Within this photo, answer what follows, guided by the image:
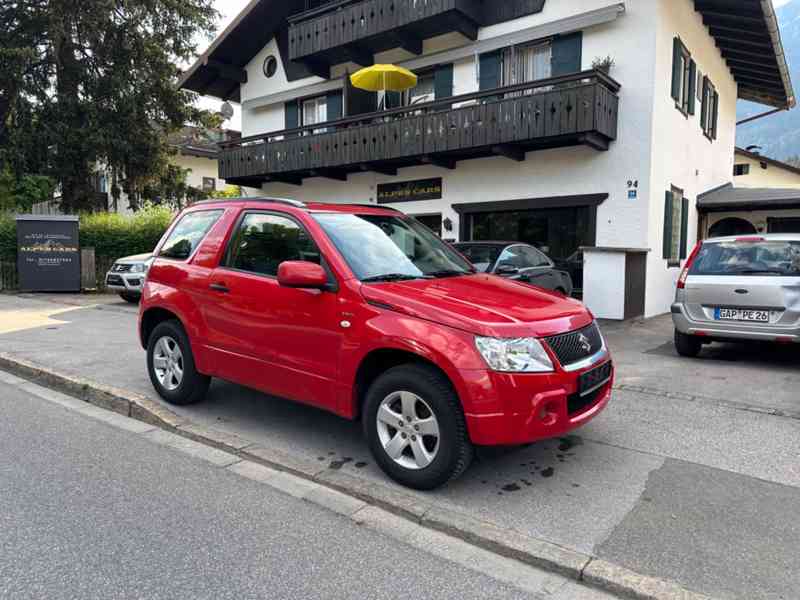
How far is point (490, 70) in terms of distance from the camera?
13578 millimetres

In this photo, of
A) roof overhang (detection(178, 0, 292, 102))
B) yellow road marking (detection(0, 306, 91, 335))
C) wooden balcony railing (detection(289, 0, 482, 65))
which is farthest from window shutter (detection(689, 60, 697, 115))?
yellow road marking (detection(0, 306, 91, 335))

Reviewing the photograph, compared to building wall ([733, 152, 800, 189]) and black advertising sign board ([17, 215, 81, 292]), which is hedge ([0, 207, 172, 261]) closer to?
black advertising sign board ([17, 215, 81, 292])

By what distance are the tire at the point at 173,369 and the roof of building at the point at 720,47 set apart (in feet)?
44.7

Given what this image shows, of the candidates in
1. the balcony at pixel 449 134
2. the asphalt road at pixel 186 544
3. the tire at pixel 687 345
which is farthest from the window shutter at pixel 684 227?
the asphalt road at pixel 186 544

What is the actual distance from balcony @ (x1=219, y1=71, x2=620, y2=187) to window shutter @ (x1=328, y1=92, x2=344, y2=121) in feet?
2.66

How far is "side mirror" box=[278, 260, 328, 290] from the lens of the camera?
379 centimetres

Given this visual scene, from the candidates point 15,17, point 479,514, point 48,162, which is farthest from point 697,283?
point 15,17

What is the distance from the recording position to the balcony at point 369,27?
1321cm

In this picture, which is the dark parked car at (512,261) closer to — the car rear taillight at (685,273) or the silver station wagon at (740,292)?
the car rear taillight at (685,273)

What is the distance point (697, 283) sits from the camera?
7.14m

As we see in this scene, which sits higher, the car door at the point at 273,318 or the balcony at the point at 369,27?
the balcony at the point at 369,27

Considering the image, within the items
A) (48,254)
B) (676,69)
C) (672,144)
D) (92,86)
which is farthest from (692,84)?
(92,86)

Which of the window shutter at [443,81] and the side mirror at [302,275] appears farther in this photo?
the window shutter at [443,81]

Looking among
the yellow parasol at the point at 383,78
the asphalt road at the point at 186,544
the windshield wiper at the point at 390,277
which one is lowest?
the asphalt road at the point at 186,544
